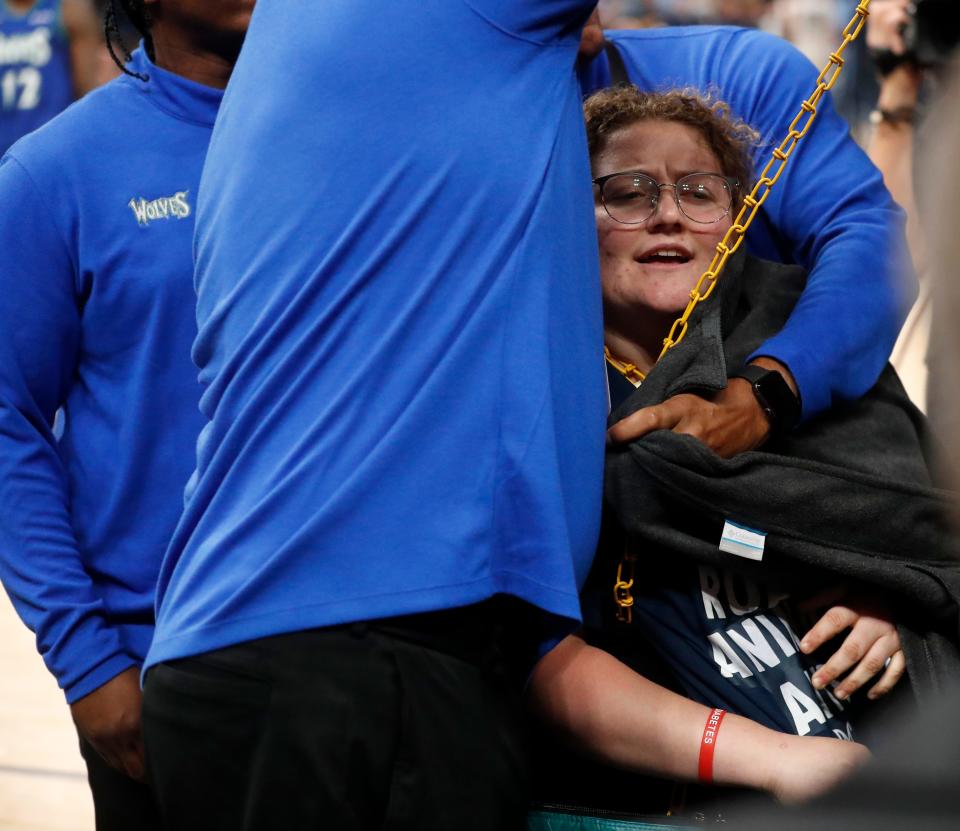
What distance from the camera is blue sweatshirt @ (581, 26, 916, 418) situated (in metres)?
1.83

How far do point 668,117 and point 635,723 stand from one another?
34.2 inches

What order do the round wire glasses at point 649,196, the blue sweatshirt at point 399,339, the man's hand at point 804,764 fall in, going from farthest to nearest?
the round wire glasses at point 649,196, the man's hand at point 804,764, the blue sweatshirt at point 399,339

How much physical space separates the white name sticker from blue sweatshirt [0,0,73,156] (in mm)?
5068

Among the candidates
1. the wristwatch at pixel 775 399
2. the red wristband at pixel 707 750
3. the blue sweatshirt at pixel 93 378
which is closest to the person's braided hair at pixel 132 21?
the blue sweatshirt at pixel 93 378

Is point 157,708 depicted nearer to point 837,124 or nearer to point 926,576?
point 926,576

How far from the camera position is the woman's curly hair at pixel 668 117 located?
2.03 meters

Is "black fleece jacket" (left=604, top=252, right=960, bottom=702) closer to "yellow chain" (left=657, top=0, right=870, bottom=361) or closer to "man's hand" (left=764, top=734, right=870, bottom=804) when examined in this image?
"yellow chain" (left=657, top=0, right=870, bottom=361)

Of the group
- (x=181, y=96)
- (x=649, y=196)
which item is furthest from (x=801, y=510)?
(x=181, y=96)

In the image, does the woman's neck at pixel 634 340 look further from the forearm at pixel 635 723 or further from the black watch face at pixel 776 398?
the forearm at pixel 635 723

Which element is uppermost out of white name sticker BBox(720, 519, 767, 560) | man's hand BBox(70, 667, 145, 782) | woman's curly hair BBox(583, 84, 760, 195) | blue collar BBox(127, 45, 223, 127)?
blue collar BBox(127, 45, 223, 127)

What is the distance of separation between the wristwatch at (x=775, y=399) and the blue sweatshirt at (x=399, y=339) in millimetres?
429

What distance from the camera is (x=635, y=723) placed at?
1.61 m

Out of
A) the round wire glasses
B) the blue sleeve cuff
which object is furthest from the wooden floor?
the round wire glasses

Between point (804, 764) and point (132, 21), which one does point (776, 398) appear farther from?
point (132, 21)
